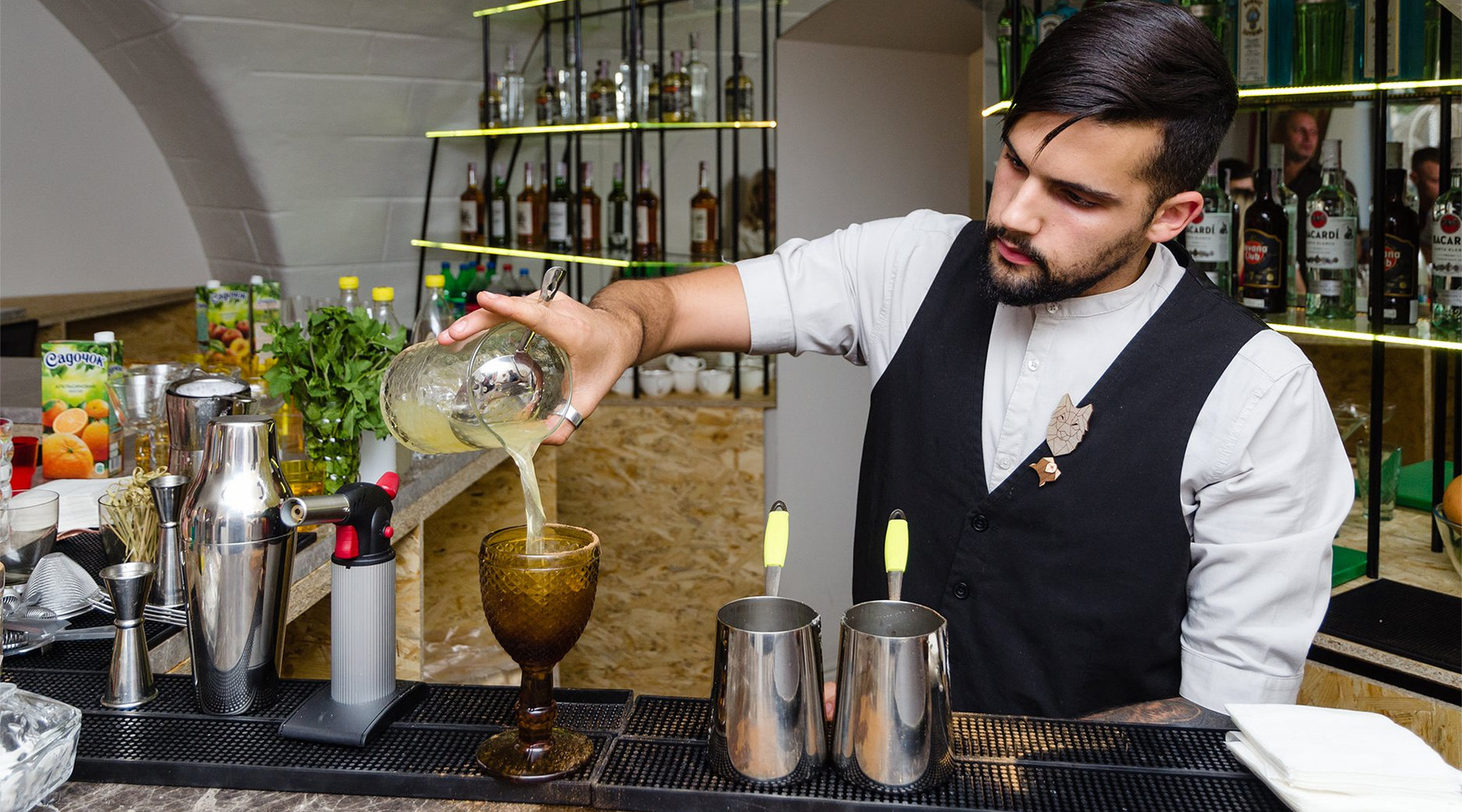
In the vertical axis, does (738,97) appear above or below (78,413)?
above

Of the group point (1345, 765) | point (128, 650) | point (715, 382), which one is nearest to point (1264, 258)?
point (1345, 765)

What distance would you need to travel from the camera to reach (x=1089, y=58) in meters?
1.31

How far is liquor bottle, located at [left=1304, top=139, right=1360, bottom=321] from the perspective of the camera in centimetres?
223

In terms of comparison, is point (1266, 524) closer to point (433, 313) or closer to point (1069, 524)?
point (1069, 524)

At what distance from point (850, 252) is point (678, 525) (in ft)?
7.01

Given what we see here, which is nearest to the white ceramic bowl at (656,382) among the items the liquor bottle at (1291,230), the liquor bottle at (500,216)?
the liquor bottle at (500,216)

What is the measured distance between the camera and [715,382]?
12.3ft

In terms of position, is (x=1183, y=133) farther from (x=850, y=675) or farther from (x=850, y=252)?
(x=850, y=675)

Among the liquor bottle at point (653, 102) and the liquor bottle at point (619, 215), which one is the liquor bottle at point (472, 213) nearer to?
the liquor bottle at point (619, 215)

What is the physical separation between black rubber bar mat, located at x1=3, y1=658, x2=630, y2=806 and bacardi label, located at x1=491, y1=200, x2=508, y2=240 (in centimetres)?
352

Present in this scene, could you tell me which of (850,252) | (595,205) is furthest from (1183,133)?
(595,205)

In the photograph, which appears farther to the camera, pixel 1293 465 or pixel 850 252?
pixel 850 252

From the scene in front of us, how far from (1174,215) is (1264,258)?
102 centimetres

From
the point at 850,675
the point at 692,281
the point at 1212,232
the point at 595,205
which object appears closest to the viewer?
the point at 850,675
